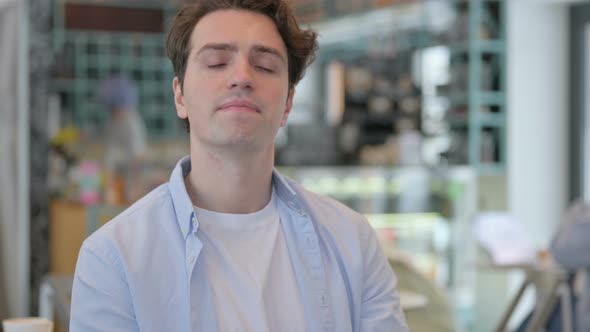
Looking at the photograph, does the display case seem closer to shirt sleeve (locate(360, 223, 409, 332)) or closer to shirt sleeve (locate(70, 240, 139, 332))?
shirt sleeve (locate(360, 223, 409, 332))

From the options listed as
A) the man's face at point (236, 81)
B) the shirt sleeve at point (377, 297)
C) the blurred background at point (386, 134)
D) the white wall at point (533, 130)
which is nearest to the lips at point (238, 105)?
the man's face at point (236, 81)

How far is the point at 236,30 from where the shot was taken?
144 centimetres

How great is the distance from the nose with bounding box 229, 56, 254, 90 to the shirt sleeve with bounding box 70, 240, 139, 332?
0.33 m

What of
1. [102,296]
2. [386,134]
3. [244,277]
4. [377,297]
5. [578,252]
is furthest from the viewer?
[386,134]

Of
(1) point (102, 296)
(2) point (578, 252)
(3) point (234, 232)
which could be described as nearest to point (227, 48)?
(3) point (234, 232)

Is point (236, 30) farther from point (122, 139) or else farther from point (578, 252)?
point (122, 139)

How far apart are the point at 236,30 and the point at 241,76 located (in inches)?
3.9

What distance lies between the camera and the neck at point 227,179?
4.75ft

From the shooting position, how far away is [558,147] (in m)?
Answer: 6.94

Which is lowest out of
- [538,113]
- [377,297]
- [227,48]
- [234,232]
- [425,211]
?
[425,211]

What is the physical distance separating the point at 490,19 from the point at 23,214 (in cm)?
375

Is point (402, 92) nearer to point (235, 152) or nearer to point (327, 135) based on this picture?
point (327, 135)

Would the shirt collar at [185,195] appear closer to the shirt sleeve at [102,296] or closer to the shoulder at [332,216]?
the shoulder at [332,216]

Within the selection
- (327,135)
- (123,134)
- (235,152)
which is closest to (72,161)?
(123,134)
